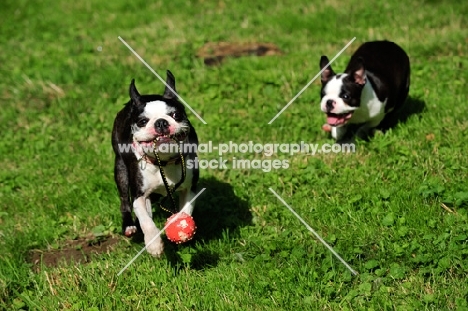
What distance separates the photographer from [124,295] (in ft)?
16.0

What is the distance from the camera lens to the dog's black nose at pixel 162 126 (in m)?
4.70

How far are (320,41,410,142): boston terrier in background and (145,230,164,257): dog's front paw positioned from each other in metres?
2.29

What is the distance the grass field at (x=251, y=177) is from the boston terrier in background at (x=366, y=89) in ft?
0.74

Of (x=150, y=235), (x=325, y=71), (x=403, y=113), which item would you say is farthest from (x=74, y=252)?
(x=403, y=113)

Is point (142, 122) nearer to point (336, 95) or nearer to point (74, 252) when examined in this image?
point (74, 252)

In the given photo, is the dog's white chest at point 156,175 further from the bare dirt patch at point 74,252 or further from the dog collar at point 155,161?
the bare dirt patch at point 74,252

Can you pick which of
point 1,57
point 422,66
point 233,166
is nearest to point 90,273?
point 233,166

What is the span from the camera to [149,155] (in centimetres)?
501

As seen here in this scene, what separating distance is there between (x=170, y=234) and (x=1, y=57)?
21.6ft

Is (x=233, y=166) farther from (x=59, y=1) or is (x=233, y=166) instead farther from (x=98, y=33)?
(x=59, y=1)

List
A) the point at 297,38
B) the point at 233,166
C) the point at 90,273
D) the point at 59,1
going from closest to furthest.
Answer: the point at 90,273
the point at 233,166
the point at 297,38
the point at 59,1

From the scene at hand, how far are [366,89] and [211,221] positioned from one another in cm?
220

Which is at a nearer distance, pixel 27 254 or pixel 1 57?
pixel 27 254

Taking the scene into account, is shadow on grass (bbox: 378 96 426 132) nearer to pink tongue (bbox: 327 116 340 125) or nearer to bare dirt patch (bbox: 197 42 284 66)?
pink tongue (bbox: 327 116 340 125)
